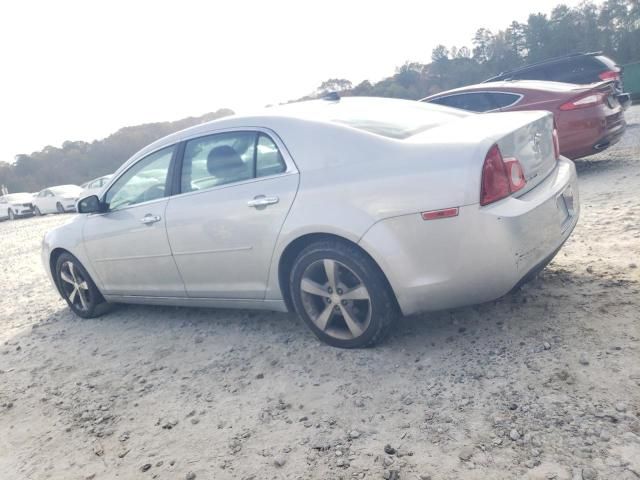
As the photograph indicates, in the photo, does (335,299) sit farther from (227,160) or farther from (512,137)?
(512,137)

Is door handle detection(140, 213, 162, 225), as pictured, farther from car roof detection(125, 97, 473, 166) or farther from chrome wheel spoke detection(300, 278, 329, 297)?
chrome wheel spoke detection(300, 278, 329, 297)

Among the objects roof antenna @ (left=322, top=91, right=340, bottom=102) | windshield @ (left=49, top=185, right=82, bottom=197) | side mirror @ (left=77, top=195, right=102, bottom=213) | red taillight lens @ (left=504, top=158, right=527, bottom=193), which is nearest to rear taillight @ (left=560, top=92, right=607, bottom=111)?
roof antenna @ (left=322, top=91, right=340, bottom=102)

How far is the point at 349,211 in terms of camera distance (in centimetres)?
309

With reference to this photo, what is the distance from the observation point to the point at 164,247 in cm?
418

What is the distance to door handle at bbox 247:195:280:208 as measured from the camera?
3.42 metres

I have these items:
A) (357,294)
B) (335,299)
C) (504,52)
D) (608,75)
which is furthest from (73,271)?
(504,52)

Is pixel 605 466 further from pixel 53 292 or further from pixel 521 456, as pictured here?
pixel 53 292

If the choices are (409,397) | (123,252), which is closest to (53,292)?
(123,252)

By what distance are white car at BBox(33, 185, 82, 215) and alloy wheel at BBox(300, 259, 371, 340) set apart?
22.7 m

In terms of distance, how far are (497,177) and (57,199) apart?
25.5 m

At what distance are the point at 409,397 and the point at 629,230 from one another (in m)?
3.01

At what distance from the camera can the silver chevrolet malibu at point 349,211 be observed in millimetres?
2854

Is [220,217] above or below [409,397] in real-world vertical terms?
above

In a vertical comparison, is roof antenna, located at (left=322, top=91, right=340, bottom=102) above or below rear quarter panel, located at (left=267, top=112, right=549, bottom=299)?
above
